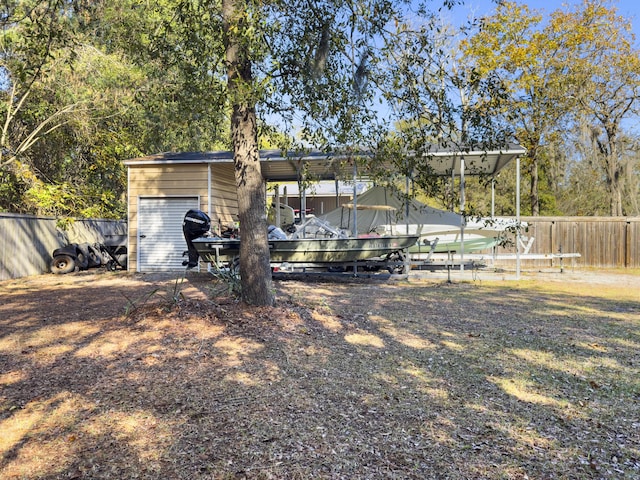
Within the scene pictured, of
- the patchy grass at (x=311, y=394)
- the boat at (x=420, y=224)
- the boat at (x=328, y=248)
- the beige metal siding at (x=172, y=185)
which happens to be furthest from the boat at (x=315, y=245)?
Answer: the patchy grass at (x=311, y=394)

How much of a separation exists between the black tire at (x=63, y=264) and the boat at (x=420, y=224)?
742 centimetres

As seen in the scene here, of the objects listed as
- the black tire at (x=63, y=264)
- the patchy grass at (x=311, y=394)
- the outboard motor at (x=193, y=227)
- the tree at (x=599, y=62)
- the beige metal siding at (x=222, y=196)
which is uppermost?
the tree at (x=599, y=62)

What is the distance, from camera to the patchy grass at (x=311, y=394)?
303cm

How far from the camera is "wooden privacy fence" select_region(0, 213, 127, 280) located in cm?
1324

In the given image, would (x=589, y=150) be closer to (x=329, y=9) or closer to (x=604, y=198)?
(x=604, y=198)

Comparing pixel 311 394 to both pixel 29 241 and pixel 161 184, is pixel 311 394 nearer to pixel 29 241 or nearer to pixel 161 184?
pixel 161 184

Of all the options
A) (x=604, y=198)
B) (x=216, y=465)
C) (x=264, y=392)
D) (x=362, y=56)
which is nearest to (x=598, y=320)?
(x=362, y=56)

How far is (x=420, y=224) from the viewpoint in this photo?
1426 cm

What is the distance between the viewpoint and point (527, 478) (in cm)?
287

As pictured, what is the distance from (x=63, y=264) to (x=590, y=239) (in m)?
17.0

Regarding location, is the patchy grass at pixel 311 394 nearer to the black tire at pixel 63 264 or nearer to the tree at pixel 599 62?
the black tire at pixel 63 264

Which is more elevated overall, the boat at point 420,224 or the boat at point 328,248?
the boat at point 420,224

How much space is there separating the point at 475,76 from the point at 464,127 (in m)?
0.82

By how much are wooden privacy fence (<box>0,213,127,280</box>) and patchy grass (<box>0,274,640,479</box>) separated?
21.9 ft
